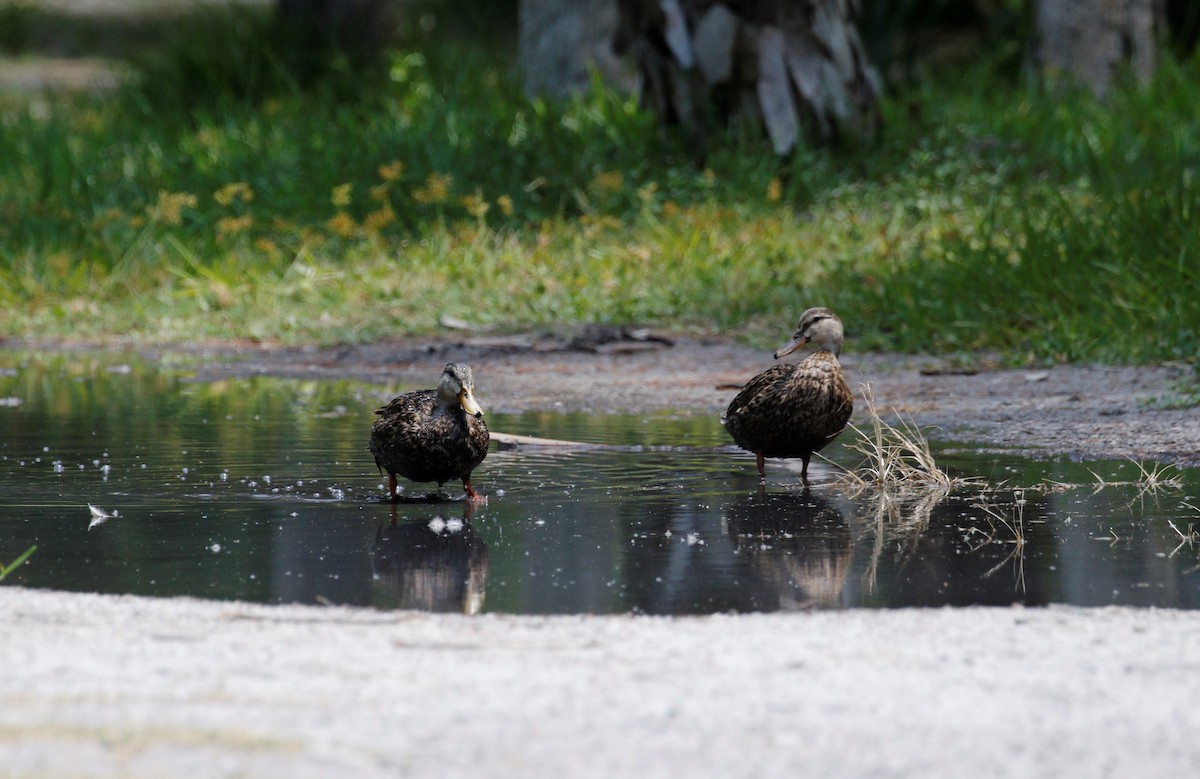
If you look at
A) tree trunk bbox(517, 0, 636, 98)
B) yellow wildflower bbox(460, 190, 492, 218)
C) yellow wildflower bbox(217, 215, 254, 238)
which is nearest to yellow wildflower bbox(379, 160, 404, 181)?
yellow wildflower bbox(460, 190, 492, 218)

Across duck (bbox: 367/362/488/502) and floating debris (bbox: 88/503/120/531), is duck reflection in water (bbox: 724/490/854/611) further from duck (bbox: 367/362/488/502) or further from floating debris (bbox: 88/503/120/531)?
floating debris (bbox: 88/503/120/531)

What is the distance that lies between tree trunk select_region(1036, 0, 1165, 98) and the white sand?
1289 centimetres

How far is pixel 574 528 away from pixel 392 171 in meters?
9.10

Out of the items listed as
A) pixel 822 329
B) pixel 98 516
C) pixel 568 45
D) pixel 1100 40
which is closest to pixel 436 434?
pixel 98 516

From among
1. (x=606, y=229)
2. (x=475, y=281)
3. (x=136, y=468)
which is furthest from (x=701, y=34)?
(x=136, y=468)

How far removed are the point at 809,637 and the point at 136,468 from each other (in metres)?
3.71

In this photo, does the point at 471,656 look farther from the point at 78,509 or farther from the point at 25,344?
the point at 25,344

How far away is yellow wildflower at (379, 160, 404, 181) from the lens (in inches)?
557

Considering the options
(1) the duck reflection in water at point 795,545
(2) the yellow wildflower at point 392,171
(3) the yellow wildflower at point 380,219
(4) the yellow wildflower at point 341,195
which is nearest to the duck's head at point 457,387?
(1) the duck reflection in water at point 795,545

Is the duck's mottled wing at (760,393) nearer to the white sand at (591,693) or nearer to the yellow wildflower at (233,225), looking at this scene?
the white sand at (591,693)

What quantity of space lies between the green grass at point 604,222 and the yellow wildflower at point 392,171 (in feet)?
0.22

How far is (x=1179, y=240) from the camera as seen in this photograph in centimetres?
1023

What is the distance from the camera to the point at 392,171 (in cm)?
1426

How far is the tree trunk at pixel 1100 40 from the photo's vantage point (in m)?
16.1
